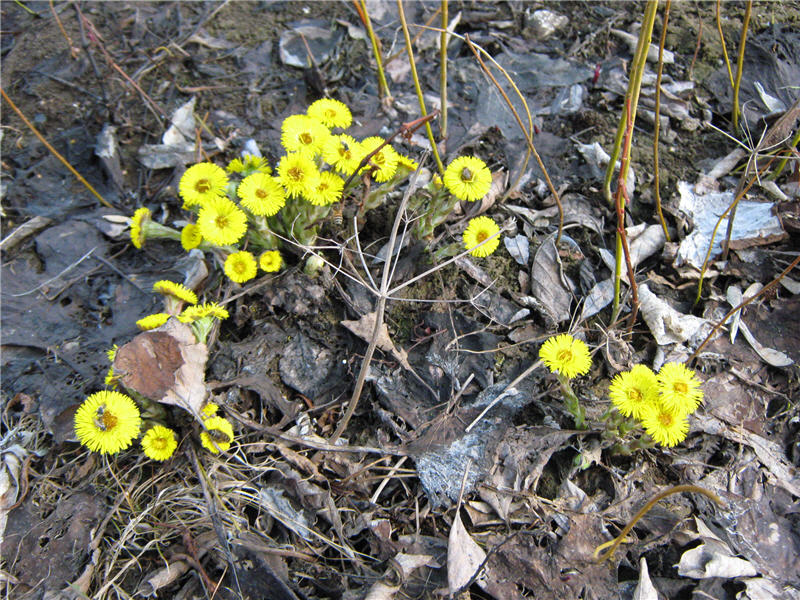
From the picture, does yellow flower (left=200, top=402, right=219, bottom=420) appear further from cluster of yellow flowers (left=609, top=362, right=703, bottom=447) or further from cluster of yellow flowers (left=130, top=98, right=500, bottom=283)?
cluster of yellow flowers (left=609, top=362, right=703, bottom=447)

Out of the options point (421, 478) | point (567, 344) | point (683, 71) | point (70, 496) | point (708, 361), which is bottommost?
point (70, 496)

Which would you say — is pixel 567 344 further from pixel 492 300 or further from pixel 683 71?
pixel 683 71

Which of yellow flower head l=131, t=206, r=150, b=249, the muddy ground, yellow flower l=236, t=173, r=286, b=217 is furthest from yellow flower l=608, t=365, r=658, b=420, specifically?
yellow flower head l=131, t=206, r=150, b=249

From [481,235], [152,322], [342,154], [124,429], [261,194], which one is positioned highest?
[342,154]

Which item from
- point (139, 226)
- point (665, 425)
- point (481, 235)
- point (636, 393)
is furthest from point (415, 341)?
point (139, 226)

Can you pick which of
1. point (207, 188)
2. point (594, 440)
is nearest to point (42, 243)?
point (207, 188)

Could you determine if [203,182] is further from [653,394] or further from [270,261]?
[653,394]
